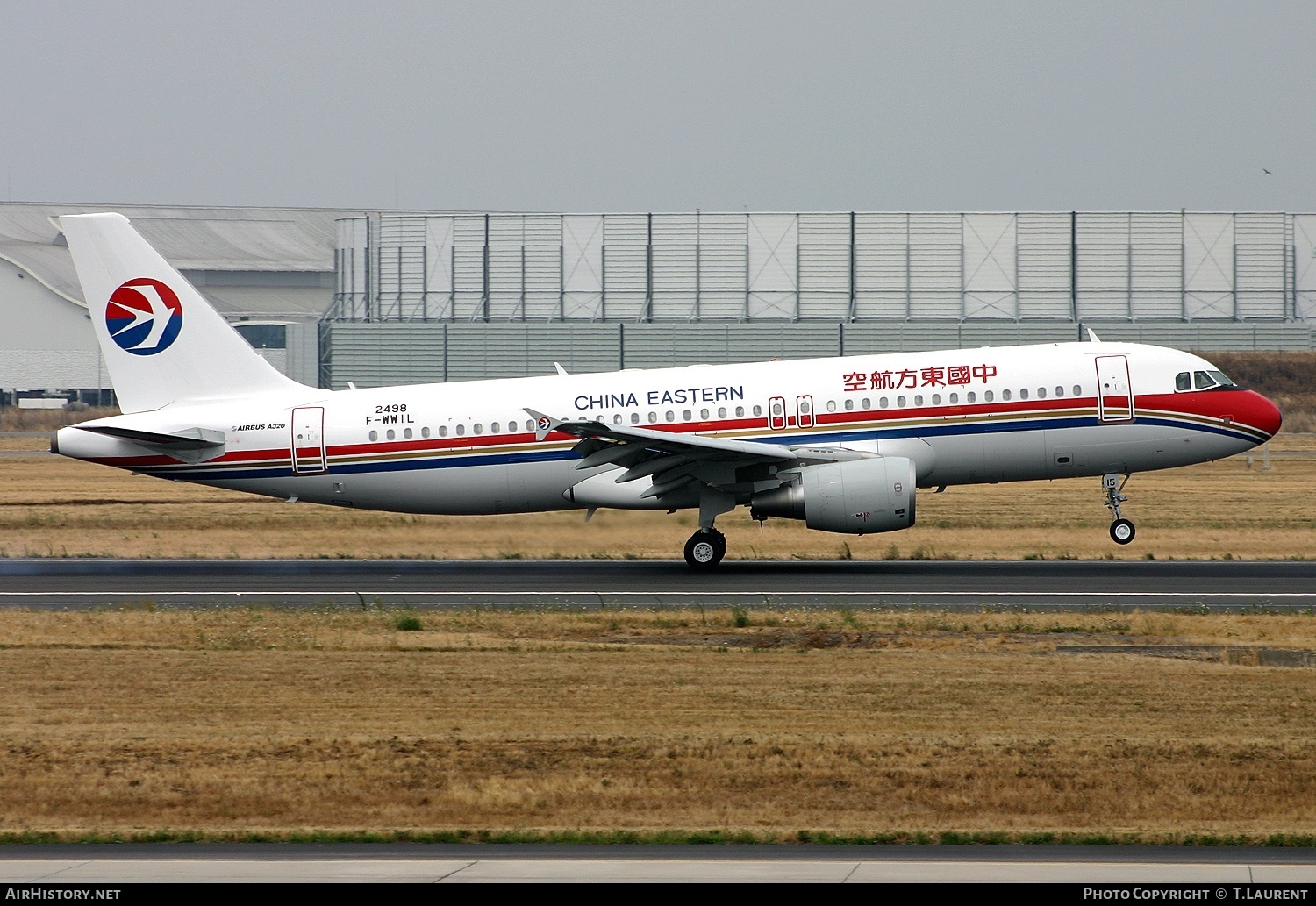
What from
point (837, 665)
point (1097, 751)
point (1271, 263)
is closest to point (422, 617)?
point (837, 665)

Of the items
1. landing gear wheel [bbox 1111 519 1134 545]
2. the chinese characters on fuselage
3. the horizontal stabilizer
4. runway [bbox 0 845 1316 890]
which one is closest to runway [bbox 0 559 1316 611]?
landing gear wheel [bbox 1111 519 1134 545]

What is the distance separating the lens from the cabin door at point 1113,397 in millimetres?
28859

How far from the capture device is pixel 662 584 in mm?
27250

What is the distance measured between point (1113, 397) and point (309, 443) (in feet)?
51.7

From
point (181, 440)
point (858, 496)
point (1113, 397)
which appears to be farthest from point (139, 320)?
point (1113, 397)

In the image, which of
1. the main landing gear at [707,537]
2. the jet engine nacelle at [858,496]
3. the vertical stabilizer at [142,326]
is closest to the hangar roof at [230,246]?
the vertical stabilizer at [142,326]

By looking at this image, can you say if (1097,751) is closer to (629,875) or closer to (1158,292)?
(629,875)

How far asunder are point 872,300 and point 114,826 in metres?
69.8

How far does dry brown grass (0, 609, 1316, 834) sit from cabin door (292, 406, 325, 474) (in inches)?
330

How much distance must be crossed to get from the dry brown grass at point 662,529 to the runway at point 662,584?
0.98 m

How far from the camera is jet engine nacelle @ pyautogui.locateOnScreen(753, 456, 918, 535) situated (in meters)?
27.2

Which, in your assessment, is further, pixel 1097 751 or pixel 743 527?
pixel 743 527

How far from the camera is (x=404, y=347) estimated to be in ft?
265

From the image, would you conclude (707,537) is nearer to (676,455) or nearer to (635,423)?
(676,455)
